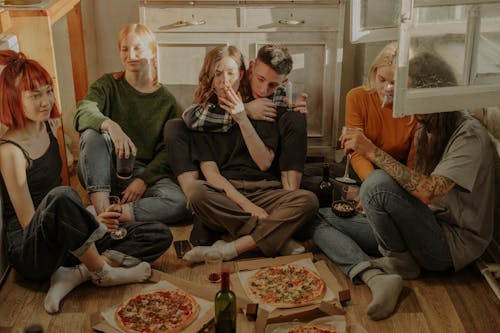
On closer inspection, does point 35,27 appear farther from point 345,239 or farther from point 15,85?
point 345,239

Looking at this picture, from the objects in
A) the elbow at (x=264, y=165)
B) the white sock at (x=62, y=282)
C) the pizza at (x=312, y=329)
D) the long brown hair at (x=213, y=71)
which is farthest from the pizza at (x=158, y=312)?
the long brown hair at (x=213, y=71)

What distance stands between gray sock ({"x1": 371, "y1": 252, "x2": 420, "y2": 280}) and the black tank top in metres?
1.43

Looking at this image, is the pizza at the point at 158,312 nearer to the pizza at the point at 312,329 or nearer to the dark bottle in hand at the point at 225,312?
the dark bottle in hand at the point at 225,312

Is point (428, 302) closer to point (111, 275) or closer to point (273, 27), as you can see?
point (111, 275)

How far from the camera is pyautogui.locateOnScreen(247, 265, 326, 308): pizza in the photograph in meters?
2.64

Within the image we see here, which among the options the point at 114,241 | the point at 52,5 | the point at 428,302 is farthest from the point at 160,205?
the point at 428,302

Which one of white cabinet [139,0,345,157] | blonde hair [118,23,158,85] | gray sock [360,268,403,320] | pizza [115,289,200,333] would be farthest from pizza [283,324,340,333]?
white cabinet [139,0,345,157]

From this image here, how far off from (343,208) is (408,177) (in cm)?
53

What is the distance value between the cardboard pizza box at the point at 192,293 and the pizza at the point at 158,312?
28 millimetres

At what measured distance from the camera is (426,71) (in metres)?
2.39

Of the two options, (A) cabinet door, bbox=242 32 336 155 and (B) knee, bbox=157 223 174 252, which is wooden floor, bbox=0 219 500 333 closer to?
(B) knee, bbox=157 223 174 252

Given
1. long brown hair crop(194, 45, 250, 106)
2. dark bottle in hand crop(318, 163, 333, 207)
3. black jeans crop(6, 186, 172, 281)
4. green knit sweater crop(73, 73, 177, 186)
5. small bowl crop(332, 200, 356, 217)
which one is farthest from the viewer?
green knit sweater crop(73, 73, 177, 186)

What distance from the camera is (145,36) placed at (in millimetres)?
3480

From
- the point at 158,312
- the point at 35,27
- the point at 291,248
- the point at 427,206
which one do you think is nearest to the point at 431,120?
the point at 427,206
